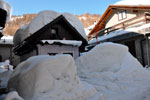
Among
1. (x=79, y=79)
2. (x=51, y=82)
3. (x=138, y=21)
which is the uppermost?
(x=138, y=21)

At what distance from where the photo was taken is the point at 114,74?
252 inches

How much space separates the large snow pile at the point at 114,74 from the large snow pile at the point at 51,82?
3.55 ft

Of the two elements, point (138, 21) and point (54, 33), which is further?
point (138, 21)

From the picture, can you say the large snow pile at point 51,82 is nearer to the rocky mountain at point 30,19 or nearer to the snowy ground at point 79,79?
the snowy ground at point 79,79

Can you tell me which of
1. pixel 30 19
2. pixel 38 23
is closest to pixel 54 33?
pixel 38 23

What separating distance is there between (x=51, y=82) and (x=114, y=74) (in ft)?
11.9

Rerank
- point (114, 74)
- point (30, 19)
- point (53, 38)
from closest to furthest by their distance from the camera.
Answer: point (114, 74), point (53, 38), point (30, 19)

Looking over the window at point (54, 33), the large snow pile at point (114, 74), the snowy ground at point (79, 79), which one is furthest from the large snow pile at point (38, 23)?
the snowy ground at point (79, 79)

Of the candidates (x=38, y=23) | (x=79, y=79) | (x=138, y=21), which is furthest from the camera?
(x=38, y=23)

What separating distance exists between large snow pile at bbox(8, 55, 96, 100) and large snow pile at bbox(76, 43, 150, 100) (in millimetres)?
1083

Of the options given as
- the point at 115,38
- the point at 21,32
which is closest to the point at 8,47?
the point at 21,32

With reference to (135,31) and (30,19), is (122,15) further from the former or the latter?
(30,19)

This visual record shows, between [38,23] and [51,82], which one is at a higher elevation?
[38,23]

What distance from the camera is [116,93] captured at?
488 cm
